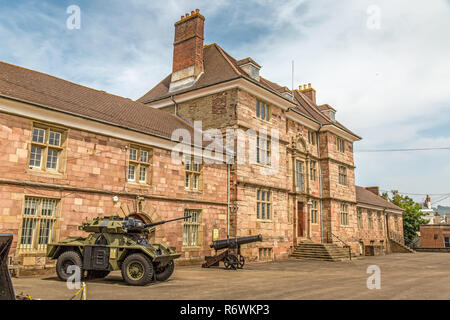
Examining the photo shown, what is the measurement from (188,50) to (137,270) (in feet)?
52.5

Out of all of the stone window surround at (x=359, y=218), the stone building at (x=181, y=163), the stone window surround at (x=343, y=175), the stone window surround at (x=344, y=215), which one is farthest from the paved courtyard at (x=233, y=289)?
the stone window surround at (x=359, y=218)

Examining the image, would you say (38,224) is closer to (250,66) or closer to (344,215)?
(250,66)

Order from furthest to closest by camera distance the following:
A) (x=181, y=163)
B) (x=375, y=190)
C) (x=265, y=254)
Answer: (x=375, y=190)
(x=265, y=254)
(x=181, y=163)

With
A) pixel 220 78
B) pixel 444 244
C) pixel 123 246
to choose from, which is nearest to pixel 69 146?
pixel 123 246

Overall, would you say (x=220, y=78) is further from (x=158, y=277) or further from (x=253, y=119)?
(x=158, y=277)

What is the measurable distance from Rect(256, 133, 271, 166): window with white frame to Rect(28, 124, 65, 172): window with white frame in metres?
10.9

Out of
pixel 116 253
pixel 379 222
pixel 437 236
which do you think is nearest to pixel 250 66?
pixel 116 253

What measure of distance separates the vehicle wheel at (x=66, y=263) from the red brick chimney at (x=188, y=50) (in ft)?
44.8

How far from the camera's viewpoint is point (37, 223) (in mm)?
12000

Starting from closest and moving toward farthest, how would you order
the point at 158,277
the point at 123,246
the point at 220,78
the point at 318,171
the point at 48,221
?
the point at 123,246 < the point at 158,277 < the point at 48,221 < the point at 220,78 < the point at 318,171

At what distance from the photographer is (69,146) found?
12992 millimetres

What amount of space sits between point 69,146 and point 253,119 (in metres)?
10.5

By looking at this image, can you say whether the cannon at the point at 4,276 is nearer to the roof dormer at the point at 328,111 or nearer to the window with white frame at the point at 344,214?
the window with white frame at the point at 344,214

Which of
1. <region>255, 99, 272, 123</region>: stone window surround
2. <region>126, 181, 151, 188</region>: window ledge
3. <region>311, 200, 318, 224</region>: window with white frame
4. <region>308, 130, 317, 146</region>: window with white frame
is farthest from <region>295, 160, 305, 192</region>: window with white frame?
<region>126, 181, 151, 188</region>: window ledge
